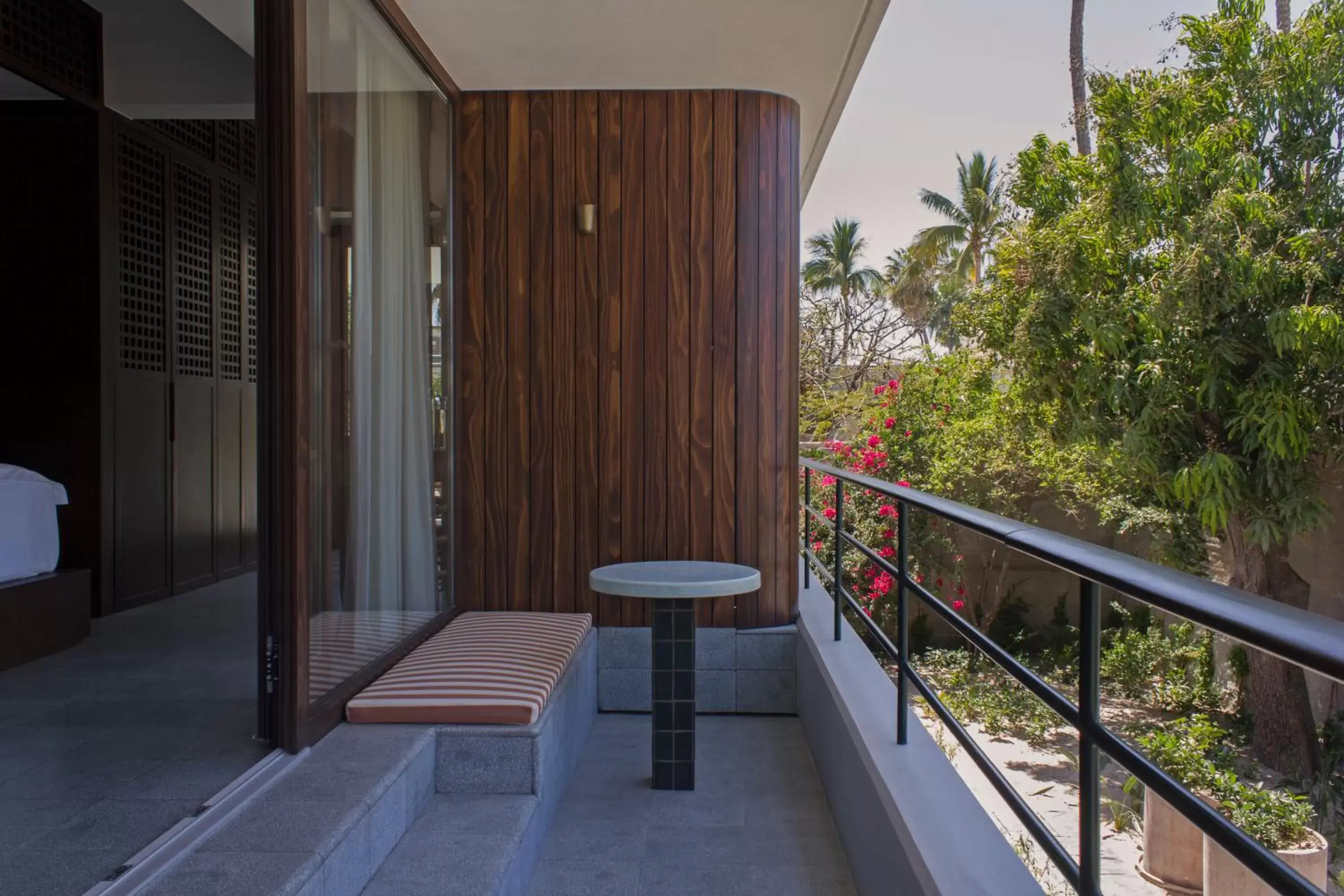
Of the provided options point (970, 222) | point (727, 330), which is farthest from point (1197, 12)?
point (727, 330)

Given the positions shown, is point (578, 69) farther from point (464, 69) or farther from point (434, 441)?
point (434, 441)

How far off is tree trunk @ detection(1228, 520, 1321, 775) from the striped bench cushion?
756 cm

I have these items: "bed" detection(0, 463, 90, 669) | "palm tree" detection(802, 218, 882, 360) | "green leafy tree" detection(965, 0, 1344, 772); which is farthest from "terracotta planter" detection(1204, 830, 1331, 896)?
"palm tree" detection(802, 218, 882, 360)

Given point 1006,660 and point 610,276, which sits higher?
point 610,276

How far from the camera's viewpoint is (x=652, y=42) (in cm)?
336

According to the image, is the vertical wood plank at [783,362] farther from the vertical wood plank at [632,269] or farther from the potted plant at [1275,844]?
the potted plant at [1275,844]

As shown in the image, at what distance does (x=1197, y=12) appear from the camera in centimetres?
1664

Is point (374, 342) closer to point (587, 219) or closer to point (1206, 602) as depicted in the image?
point (587, 219)

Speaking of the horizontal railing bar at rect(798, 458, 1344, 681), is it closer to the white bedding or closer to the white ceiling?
the white ceiling

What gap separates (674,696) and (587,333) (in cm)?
155

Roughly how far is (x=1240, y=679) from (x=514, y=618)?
878 cm

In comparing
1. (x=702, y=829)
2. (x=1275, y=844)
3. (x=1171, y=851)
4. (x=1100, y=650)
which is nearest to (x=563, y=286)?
(x=702, y=829)

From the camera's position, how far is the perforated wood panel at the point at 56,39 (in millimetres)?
3559

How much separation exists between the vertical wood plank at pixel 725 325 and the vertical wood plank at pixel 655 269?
20cm
